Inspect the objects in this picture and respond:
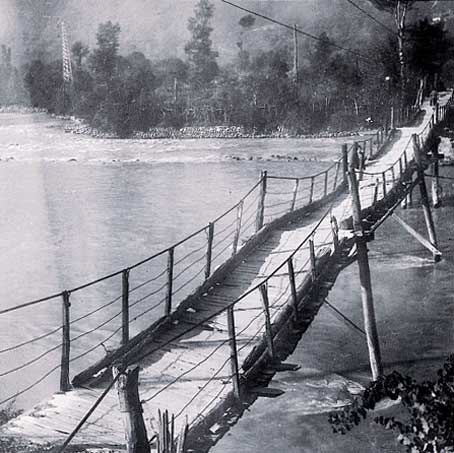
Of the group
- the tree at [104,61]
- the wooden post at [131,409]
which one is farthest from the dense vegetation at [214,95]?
the wooden post at [131,409]

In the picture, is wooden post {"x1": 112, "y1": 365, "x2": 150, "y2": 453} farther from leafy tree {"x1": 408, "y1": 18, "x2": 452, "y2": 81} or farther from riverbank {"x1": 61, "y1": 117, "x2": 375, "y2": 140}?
riverbank {"x1": 61, "y1": 117, "x2": 375, "y2": 140}

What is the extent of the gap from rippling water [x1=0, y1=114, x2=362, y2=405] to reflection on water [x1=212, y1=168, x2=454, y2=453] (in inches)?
147

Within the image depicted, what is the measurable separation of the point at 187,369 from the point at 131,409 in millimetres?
2808

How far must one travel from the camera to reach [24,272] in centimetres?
1739

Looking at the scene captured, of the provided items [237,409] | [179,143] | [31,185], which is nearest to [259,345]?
[237,409]

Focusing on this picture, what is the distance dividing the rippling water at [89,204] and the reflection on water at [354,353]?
3741 millimetres

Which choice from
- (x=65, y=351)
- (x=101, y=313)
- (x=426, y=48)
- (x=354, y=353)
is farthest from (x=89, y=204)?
(x=65, y=351)

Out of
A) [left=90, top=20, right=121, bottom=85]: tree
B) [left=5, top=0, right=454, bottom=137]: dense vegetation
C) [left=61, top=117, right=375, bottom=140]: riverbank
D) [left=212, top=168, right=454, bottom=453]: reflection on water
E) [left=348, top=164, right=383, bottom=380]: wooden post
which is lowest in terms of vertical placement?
[left=212, top=168, right=454, bottom=453]: reflection on water

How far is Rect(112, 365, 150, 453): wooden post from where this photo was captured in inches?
184

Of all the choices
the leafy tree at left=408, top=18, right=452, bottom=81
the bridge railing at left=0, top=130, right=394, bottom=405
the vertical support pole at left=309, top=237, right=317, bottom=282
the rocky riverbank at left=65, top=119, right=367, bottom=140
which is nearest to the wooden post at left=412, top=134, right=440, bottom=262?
the bridge railing at left=0, top=130, right=394, bottom=405

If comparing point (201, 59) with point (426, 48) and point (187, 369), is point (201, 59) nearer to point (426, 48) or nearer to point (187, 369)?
point (426, 48)

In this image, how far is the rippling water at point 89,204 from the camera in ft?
46.4

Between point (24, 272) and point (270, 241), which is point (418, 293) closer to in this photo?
point (270, 241)

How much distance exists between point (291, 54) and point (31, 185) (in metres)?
49.2
